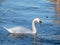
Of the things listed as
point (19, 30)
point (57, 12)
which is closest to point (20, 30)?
point (19, 30)

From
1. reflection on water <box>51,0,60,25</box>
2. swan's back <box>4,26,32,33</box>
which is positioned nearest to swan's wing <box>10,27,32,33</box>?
swan's back <box>4,26,32,33</box>

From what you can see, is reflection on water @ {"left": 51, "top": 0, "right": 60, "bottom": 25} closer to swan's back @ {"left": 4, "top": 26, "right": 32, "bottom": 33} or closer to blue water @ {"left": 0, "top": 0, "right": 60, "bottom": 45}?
blue water @ {"left": 0, "top": 0, "right": 60, "bottom": 45}

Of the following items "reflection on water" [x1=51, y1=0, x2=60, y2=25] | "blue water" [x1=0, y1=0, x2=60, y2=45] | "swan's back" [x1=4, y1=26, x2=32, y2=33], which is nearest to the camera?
"blue water" [x1=0, y1=0, x2=60, y2=45]

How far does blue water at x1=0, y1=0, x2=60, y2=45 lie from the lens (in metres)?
12.7

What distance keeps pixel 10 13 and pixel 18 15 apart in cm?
68

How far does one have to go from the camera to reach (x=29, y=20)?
1659cm

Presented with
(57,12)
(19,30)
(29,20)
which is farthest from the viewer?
(57,12)

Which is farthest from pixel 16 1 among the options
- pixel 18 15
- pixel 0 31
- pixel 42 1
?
pixel 0 31

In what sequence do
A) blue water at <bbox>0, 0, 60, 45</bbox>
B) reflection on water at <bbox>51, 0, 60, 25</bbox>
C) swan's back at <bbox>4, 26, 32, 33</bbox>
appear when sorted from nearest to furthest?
1. blue water at <bbox>0, 0, 60, 45</bbox>
2. swan's back at <bbox>4, 26, 32, 33</bbox>
3. reflection on water at <bbox>51, 0, 60, 25</bbox>

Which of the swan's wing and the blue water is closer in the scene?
the blue water

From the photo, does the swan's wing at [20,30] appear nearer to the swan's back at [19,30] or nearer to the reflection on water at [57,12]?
the swan's back at [19,30]

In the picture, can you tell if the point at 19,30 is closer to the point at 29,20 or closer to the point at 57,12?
the point at 29,20

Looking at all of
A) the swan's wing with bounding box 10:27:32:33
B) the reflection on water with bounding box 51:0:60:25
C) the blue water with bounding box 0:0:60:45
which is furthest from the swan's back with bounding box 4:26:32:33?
the reflection on water with bounding box 51:0:60:25

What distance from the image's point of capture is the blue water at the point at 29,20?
12742mm
